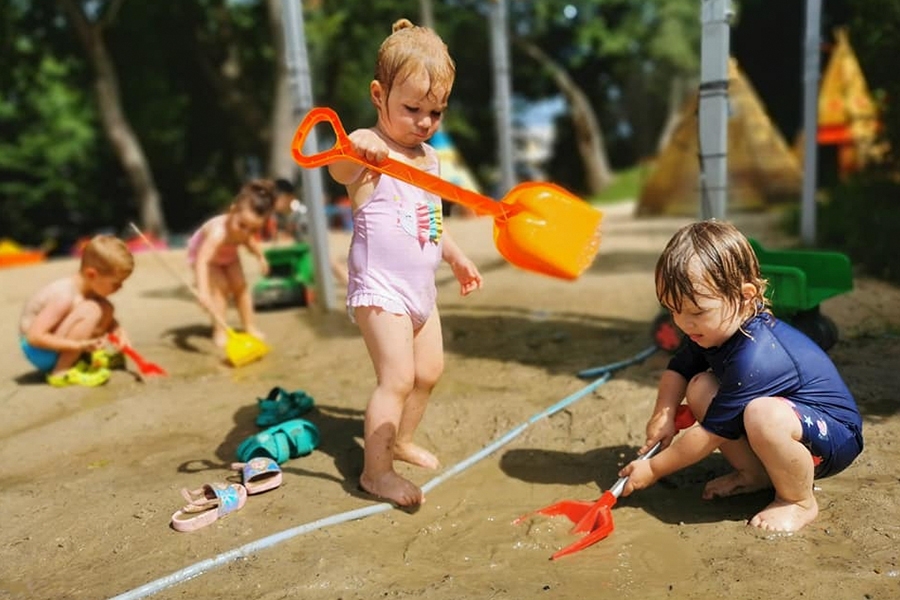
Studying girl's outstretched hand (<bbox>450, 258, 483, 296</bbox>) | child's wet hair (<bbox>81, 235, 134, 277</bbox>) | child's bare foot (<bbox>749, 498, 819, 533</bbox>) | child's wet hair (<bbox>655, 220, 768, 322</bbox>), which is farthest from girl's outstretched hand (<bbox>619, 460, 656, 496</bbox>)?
child's wet hair (<bbox>81, 235, 134, 277</bbox>)

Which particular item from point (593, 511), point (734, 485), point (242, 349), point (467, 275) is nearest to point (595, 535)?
point (593, 511)

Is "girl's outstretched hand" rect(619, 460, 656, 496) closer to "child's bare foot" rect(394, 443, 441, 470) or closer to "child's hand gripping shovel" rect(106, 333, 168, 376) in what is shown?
"child's bare foot" rect(394, 443, 441, 470)

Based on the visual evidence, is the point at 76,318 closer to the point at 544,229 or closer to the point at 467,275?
the point at 467,275

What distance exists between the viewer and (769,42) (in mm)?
23641

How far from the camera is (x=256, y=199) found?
4.84 metres

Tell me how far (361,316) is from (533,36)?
24.2 metres

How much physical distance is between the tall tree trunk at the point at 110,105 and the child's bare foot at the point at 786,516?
14.1 m

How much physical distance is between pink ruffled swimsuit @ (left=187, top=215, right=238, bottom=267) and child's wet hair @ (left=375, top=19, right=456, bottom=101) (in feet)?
8.94

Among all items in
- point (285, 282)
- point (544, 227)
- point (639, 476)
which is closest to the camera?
point (639, 476)

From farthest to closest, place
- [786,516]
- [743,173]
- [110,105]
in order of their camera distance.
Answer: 1. [110,105]
2. [743,173]
3. [786,516]

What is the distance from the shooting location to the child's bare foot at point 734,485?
235 centimetres

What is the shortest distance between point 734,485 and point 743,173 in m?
11.8

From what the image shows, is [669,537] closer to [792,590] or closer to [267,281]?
[792,590]

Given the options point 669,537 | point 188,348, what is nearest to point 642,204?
point 188,348
